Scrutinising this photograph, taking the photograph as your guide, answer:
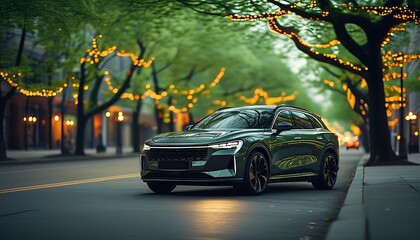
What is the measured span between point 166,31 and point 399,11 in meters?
27.5

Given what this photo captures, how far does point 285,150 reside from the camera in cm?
1552

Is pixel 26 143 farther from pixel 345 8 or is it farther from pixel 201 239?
pixel 201 239

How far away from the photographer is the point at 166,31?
51.0 metres

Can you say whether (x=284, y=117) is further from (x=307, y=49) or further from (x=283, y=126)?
(x=307, y=49)

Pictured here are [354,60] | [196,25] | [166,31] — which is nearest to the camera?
[354,60]

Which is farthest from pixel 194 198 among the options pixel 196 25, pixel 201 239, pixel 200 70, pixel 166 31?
pixel 200 70

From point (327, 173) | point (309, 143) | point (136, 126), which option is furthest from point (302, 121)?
point (136, 126)

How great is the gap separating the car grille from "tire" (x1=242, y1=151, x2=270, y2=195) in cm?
79

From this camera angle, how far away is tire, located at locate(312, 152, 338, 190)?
16589 mm

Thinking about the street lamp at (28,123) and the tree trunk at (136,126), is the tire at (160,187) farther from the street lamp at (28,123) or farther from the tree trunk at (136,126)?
the street lamp at (28,123)

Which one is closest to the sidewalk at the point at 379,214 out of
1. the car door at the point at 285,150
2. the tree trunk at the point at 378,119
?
the car door at the point at 285,150

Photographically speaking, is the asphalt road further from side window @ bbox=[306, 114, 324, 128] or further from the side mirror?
side window @ bbox=[306, 114, 324, 128]

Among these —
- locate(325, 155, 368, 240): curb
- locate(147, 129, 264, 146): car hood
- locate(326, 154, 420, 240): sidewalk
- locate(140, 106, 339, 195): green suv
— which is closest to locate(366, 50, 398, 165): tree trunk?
locate(140, 106, 339, 195): green suv

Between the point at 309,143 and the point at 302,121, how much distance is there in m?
0.50
